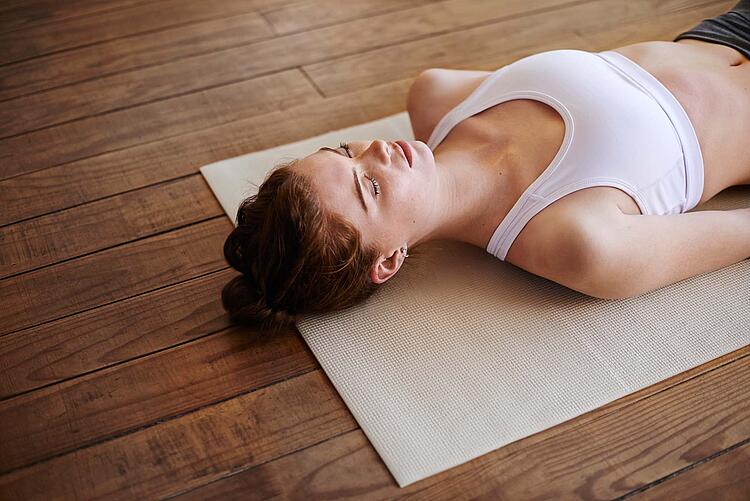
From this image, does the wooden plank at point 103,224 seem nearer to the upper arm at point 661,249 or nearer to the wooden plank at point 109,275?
the wooden plank at point 109,275

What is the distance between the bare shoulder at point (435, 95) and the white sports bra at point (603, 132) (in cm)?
7

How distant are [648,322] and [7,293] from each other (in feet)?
4.45

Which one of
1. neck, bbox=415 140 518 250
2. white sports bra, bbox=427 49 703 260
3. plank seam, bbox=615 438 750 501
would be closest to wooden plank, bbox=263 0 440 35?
white sports bra, bbox=427 49 703 260

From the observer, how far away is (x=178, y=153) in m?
2.16

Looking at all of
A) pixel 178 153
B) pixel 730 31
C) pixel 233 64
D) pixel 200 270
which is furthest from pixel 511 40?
pixel 200 270

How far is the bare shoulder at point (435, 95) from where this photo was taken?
1.95m

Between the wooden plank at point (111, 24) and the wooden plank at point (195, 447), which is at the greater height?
the wooden plank at point (195, 447)

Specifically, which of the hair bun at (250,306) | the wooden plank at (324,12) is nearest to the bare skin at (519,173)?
the hair bun at (250,306)

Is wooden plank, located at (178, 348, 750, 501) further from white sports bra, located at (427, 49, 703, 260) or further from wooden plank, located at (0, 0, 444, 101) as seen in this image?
wooden plank, located at (0, 0, 444, 101)

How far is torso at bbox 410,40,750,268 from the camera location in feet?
5.44

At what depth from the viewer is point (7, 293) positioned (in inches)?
68.2

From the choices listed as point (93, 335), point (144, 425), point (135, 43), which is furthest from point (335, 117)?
point (144, 425)

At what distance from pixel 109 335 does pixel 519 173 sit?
0.92 m

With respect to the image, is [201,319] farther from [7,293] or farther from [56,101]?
[56,101]
